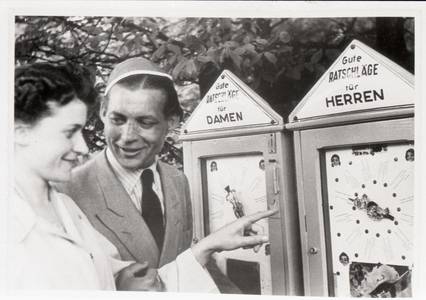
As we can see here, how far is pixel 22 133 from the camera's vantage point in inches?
129

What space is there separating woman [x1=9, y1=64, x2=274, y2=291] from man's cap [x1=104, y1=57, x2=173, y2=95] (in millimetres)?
134

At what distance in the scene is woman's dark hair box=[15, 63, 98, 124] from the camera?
10.7 ft

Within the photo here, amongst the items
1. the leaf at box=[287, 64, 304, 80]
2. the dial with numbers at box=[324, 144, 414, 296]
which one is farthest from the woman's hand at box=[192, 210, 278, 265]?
the leaf at box=[287, 64, 304, 80]

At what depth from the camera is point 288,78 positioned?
125 inches

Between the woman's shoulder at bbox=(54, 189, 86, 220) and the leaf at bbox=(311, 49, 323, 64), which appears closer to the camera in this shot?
the leaf at bbox=(311, 49, 323, 64)

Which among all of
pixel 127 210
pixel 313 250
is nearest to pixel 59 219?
pixel 127 210

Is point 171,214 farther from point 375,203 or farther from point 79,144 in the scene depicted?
point 375,203

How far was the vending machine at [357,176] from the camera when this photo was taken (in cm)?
307

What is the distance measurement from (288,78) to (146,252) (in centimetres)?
127

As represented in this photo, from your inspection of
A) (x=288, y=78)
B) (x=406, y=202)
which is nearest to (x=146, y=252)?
(x=288, y=78)

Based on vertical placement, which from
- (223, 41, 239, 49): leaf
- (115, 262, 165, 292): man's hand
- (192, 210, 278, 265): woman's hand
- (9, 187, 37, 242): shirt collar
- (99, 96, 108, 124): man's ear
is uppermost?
(223, 41, 239, 49): leaf

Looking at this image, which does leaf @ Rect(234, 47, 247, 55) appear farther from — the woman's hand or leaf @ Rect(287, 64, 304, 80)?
the woman's hand

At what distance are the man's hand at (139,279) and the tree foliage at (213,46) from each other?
25.4 inches

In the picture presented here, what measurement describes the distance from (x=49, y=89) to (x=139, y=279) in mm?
1204
